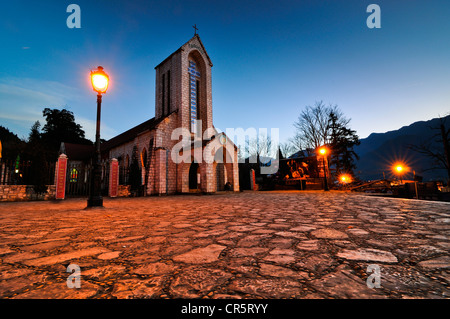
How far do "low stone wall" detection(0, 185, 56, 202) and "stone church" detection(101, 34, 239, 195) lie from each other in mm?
6212

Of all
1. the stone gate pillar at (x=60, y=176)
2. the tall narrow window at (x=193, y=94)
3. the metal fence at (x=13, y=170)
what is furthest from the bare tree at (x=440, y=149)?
the metal fence at (x=13, y=170)

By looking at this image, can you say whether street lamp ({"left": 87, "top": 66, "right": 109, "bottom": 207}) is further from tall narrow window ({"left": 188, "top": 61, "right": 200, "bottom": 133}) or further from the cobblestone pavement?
tall narrow window ({"left": 188, "top": 61, "right": 200, "bottom": 133})

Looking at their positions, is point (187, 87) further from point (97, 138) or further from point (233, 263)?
point (233, 263)

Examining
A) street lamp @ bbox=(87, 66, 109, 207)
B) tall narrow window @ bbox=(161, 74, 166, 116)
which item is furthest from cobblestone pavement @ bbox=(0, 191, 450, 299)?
tall narrow window @ bbox=(161, 74, 166, 116)

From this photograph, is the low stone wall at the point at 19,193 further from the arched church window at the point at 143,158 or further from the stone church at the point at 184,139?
the arched church window at the point at 143,158

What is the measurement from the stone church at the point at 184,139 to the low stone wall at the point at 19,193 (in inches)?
245

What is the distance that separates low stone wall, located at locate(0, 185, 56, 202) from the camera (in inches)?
406

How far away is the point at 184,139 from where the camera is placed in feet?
58.5

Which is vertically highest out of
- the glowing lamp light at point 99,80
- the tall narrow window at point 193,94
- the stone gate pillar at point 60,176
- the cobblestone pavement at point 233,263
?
the tall narrow window at point 193,94

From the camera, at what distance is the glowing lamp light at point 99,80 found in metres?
6.53
